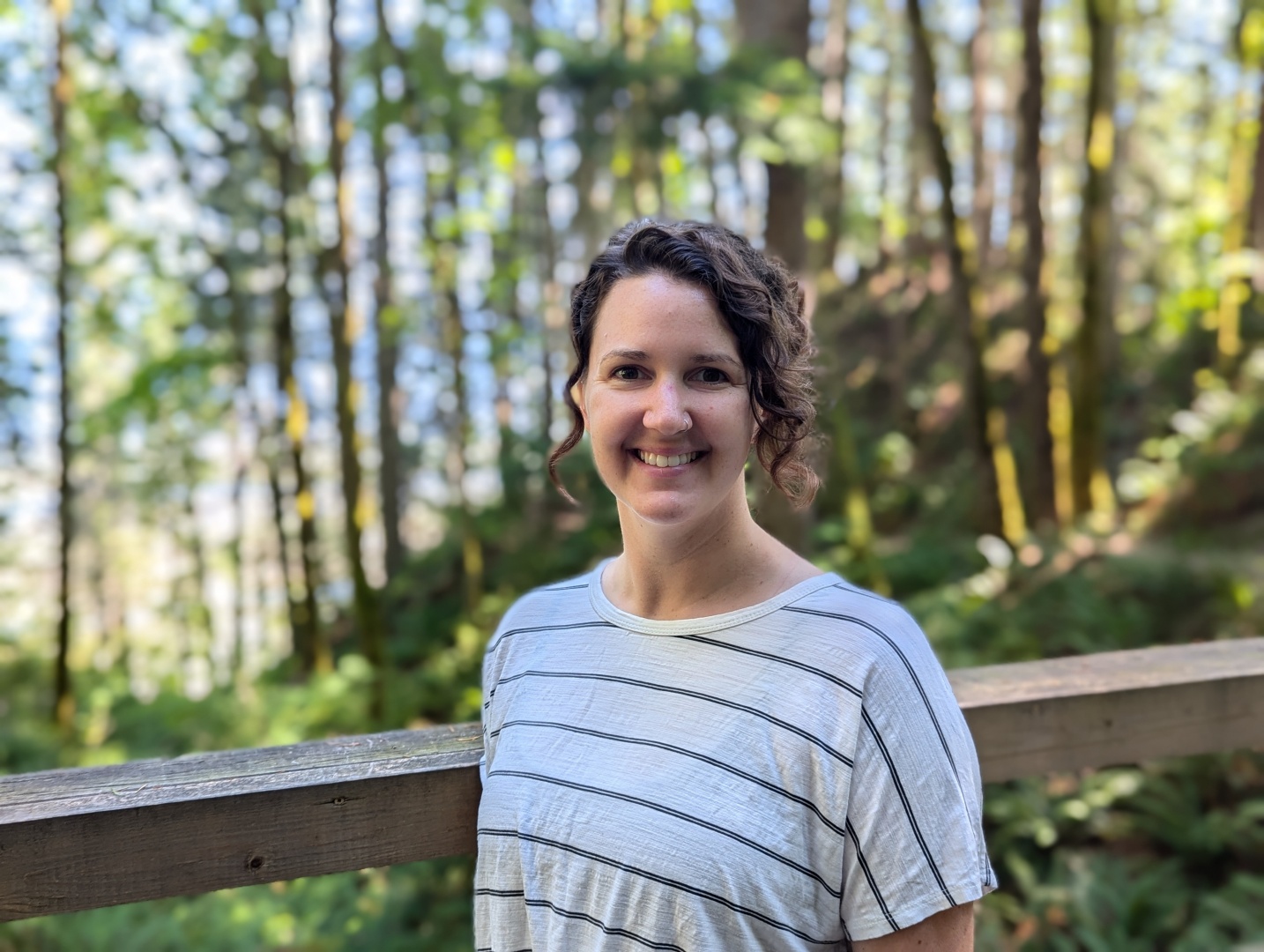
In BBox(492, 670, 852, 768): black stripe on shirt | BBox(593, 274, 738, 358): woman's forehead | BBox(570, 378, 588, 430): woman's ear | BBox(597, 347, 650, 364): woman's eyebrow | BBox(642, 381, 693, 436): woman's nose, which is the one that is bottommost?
BBox(492, 670, 852, 768): black stripe on shirt

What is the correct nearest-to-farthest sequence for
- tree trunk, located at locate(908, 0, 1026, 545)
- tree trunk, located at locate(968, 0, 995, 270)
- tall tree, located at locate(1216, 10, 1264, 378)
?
1. tree trunk, located at locate(908, 0, 1026, 545)
2. tall tree, located at locate(1216, 10, 1264, 378)
3. tree trunk, located at locate(968, 0, 995, 270)

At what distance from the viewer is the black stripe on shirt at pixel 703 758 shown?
132cm

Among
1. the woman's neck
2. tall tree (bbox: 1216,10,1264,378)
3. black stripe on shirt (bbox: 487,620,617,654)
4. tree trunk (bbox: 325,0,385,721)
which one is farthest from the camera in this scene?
tall tree (bbox: 1216,10,1264,378)

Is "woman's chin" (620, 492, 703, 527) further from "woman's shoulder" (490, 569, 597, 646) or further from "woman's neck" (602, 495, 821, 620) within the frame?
"woman's shoulder" (490, 569, 597, 646)

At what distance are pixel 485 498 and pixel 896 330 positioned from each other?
7915mm

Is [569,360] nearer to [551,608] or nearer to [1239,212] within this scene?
[551,608]

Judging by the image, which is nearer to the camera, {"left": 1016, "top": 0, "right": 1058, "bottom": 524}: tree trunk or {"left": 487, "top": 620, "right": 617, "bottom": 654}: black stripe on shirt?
{"left": 487, "top": 620, "right": 617, "bottom": 654}: black stripe on shirt

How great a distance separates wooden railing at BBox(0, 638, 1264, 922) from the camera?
142 centimetres

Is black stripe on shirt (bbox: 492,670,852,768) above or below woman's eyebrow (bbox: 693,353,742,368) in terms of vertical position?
below

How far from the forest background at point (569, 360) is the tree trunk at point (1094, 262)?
0.04 metres

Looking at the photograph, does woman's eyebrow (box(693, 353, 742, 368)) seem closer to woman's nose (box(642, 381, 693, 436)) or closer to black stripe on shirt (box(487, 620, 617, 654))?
woman's nose (box(642, 381, 693, 436))

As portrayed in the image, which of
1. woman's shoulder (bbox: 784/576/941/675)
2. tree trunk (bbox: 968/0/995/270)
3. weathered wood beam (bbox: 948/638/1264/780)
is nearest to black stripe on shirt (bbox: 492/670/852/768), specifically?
woman's shoulder (bbox: 784/576/941/675)

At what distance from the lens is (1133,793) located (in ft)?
16.5

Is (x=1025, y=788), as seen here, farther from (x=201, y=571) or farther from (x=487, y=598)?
(x=201, y=571)
